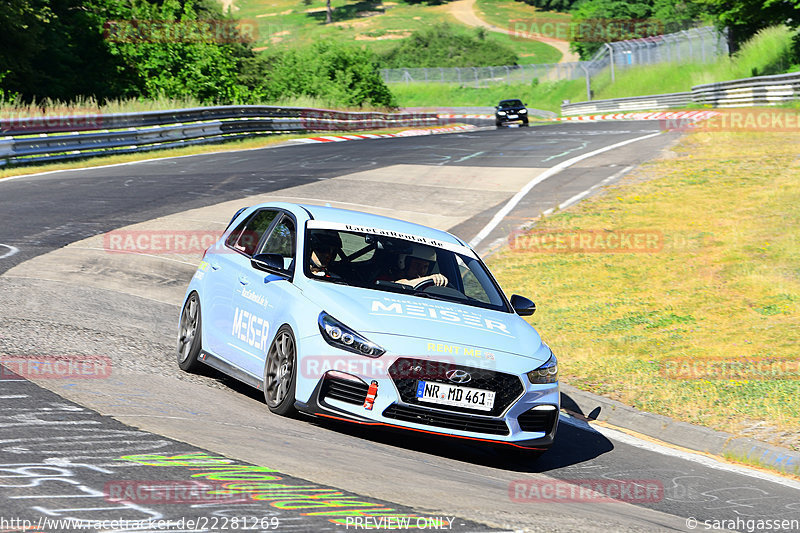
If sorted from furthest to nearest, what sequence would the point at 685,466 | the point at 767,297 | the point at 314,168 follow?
the point at 314,168 < the point at 767,297 < the point at 685,466

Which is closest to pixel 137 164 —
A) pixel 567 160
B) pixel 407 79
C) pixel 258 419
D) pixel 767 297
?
pixel 567 160

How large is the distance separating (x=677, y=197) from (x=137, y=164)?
14.0 meters

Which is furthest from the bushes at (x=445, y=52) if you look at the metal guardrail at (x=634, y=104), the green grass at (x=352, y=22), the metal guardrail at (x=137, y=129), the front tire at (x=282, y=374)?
the front tire at (x=282, y=374)

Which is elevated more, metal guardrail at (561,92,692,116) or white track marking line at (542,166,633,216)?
metal guardrail at (561,92,692,116)

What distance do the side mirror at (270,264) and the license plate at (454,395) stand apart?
159 cm

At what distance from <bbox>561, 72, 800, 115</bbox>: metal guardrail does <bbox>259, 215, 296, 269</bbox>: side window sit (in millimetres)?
31834

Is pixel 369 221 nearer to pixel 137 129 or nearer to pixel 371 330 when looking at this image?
pixel 371 330

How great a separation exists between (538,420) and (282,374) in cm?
191

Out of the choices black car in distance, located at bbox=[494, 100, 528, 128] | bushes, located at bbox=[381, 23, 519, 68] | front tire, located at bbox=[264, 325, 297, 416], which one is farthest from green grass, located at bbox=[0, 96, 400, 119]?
bushes, located at bbox=[381, 23, 519, 68]

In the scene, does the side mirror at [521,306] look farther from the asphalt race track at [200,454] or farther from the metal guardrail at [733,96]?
the metal guardrail at [733,96]

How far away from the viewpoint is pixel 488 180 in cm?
2325

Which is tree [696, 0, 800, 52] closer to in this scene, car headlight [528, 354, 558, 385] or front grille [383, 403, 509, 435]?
car headlight [528, 354, 558, 385]

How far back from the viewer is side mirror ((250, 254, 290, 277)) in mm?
7758

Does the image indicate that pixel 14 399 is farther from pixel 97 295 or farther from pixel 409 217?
pixel 409 217
